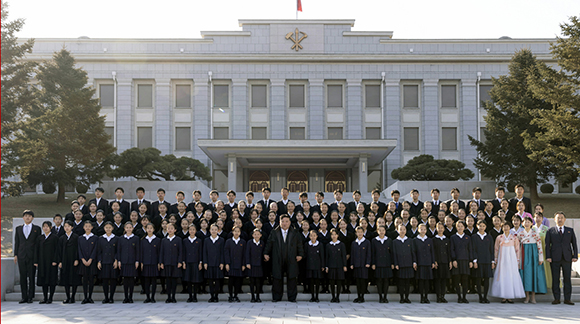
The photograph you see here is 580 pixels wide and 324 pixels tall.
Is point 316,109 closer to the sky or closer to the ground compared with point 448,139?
closer to the sky

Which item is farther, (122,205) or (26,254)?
(122,205)


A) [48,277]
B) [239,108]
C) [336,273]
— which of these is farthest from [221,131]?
[336,273]

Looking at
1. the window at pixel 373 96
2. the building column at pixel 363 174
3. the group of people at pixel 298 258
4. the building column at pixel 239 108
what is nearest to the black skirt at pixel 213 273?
the group of people at pixel 298 258

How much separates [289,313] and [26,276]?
5.95m

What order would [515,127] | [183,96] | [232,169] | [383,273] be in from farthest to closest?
[183,96] → [232,169] → [515,127] → [383,273]

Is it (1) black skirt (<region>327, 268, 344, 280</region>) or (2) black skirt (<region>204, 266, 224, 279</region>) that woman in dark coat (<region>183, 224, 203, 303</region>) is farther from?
(1) black skirt (<region>327, 268, 344, 280</region>)

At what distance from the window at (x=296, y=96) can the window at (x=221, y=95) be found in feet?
17.1

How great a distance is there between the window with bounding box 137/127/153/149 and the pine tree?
25.0 m

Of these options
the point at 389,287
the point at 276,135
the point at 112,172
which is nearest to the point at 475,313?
the point at 389,287

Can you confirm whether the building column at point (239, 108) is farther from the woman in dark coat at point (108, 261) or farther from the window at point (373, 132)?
the woman in dark coat at point (108, 261)

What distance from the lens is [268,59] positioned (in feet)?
123

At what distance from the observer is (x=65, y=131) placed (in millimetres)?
24016

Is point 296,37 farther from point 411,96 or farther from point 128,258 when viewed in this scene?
point 128,258

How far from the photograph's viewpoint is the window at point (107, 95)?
3734 centimetres
